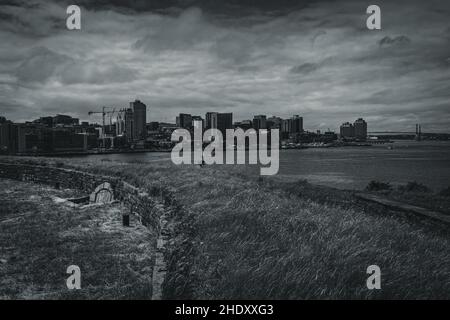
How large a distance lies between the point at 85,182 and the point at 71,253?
9961 mm

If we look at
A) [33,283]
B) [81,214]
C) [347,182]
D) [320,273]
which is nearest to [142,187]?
[81,214]

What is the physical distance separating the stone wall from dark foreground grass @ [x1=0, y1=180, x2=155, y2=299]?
0.54 m

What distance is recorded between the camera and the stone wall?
9.84m

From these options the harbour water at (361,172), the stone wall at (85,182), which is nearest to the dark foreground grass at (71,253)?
the stone wall at (85,182)

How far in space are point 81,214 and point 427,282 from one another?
1069 centimetres

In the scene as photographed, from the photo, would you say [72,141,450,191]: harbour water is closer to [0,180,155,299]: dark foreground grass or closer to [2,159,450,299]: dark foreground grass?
[0,180,155,299]: dark foreground grass

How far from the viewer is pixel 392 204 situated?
10391mm

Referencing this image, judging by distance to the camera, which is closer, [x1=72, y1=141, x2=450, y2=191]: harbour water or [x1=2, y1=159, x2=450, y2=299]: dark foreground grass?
[x1=2, y1=159, x2=450, y2=299]: dark foreground grass

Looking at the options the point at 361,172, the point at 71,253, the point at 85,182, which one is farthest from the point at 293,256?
the point at 361,172

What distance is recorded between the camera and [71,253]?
7.25 meters

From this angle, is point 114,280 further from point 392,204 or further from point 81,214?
point 392,204

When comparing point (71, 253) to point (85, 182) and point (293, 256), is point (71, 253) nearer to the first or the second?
point (293, 256)

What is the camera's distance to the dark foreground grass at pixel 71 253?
5445 millimetres

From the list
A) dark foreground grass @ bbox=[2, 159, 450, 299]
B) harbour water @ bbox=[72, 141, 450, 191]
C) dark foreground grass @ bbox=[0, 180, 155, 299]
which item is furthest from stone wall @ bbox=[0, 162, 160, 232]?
harbour water @ bbox=[72, 141, 450, 191]
